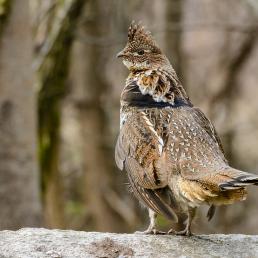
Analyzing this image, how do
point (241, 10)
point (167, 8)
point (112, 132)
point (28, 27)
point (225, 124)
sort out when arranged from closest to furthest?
point (28, 27) → point (167, 8) → point (112, 132) → point (225, 124) → point (241, 10)

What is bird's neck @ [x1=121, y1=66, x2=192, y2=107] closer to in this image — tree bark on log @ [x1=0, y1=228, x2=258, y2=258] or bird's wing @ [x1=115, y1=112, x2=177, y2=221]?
bird's wing @ [x1=115, y1=112, x2=177, y2=221]

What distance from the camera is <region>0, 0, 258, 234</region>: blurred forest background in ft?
27.3

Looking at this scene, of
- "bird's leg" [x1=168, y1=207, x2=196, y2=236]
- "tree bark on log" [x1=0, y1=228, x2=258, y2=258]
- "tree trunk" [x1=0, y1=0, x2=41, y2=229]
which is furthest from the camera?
"tree trunk" [x1=0, y1=0, x2=41, y2=229]

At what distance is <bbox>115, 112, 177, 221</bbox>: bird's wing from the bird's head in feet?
2.03

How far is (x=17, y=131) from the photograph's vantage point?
8.36 m

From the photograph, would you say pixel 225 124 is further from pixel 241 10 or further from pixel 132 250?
pixel 132 250

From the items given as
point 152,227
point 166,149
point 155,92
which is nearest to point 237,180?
point 166,149

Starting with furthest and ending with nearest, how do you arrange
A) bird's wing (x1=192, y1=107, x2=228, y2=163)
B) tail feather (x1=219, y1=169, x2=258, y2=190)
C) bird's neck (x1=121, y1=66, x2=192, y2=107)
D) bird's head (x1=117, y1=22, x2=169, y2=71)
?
1. bird's head (x1=117, y1=22, x2=169, y2=71)
2. bird's neck (x1=121, y1=66, x2=192, y2=107)
3. bird's wing (x1=192, y1=107, x2=228, y2=163)
4. tail feather (x1=219, y1=169, x2=258, y2=190)

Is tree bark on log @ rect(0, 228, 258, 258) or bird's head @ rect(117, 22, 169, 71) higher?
bird's head @ rect(117, 22, 169, 71)

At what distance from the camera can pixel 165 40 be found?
13180 millimetres

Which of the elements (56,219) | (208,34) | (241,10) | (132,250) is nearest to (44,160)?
(56,219)

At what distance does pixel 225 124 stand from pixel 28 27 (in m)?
7.78

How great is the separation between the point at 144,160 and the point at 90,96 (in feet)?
25.4

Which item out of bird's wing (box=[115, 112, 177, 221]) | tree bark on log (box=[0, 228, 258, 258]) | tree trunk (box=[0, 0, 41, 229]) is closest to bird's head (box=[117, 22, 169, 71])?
bird's wing (box=[115, 112, 177, 221])
